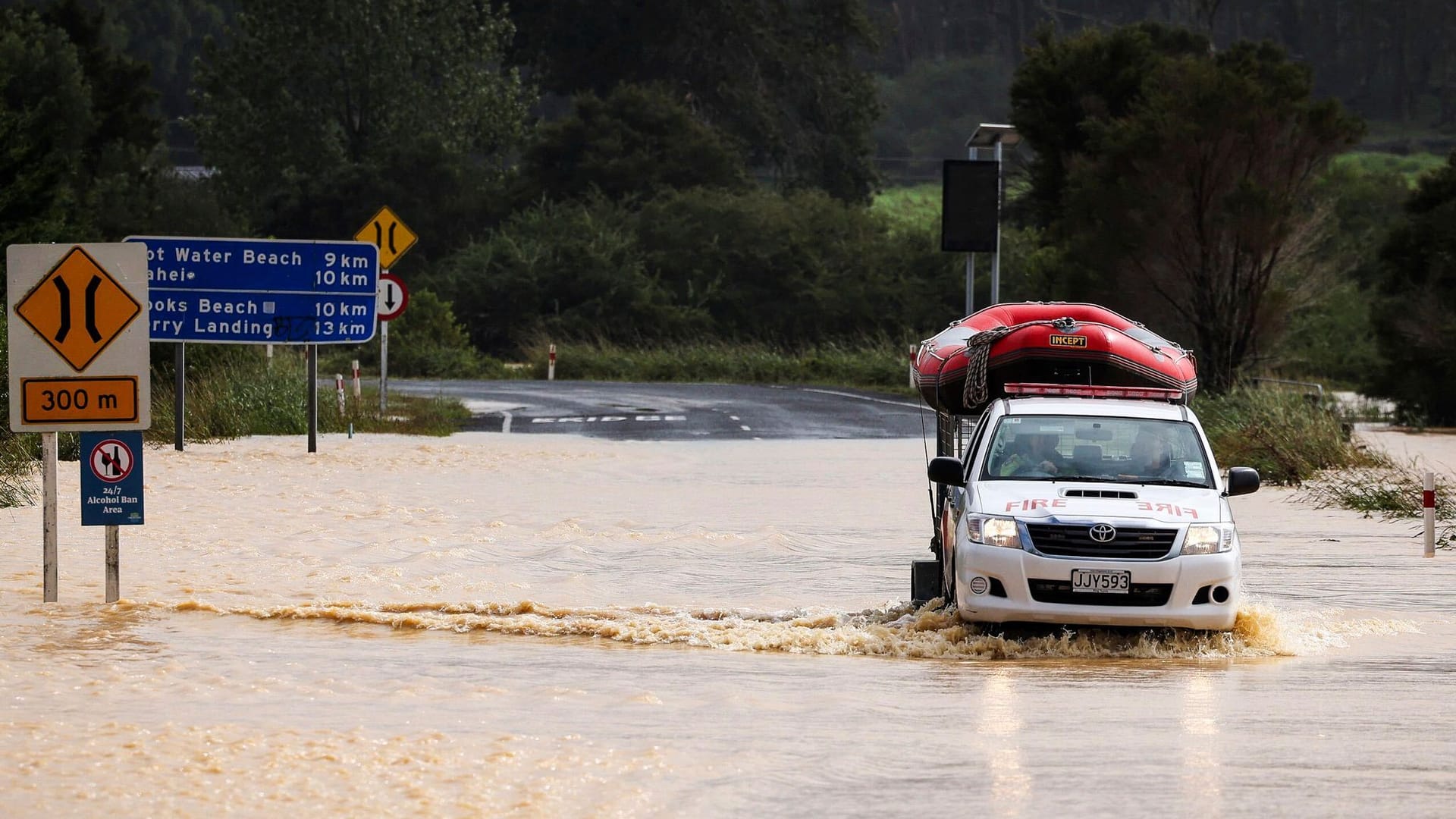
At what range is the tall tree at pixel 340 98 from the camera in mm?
76875

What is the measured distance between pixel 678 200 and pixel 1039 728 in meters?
61.5

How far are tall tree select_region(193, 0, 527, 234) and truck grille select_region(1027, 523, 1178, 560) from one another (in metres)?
64.9

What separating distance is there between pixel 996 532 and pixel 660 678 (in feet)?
7.48

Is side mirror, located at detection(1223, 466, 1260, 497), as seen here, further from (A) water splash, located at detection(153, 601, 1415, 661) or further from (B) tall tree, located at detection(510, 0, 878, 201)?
(B) tall tree, located at detection(510, 0, 878, 201)

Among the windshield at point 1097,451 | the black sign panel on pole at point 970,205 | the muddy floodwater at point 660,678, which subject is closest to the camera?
the muddy floodwater at point 660,678

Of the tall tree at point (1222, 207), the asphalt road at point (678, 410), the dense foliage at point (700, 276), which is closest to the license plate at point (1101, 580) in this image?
the asphalt road at point (678, 410)

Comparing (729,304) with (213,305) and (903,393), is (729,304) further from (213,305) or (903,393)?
(213,305)

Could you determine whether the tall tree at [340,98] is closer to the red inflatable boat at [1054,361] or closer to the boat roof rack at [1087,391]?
the red inflatable boat at [1054,361]

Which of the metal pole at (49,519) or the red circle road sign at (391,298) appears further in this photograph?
the red circle road sign at (391,298)

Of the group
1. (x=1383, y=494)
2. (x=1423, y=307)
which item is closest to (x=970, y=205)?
(x=1383, y=494)

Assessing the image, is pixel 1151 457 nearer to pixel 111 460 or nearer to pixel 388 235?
pixel 111 460

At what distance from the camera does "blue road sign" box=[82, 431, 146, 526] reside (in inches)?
564

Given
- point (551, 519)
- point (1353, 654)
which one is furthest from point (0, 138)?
point (1353, 654)

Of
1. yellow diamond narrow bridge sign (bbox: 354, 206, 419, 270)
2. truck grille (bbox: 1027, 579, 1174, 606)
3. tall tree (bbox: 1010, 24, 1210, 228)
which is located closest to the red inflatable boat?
truck grille (bbox: 1027, 579, 1174, 606)
